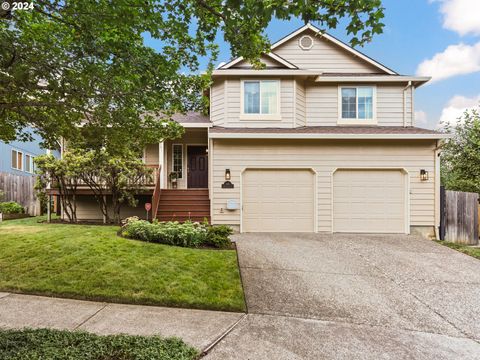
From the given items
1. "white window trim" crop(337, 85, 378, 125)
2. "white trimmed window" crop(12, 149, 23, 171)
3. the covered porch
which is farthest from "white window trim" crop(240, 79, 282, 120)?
"white trimmed window" crop(12, 149, 23, 171)

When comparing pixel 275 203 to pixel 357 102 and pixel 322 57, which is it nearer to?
pixel 357 102

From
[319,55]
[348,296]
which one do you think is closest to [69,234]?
[348,296]

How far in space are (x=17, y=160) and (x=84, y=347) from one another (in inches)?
772

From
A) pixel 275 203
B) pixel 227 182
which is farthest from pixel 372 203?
pixel 227 182

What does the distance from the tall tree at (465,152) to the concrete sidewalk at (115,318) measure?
1360cm

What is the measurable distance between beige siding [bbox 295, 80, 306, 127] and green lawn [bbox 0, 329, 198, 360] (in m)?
8.45

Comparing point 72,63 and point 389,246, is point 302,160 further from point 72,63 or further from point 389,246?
point 72,63

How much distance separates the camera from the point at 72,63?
4207mm

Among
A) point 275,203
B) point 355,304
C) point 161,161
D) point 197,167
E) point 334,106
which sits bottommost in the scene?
point 355,304

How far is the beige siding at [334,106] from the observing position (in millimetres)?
10438

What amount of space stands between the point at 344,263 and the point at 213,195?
4494 mm

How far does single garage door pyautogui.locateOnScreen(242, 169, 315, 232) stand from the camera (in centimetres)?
915

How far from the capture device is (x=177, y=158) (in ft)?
41.0

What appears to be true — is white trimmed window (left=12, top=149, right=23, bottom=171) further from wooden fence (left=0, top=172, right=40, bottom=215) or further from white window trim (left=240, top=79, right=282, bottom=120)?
white window trim (left=240, top=79, right=282, bottom=120)
